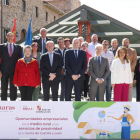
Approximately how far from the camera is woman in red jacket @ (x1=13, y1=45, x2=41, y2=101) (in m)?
5.11

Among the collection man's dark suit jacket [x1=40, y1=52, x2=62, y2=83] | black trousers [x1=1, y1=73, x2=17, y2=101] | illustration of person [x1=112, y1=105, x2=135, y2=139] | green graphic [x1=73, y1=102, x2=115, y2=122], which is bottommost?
illustration of person [x1=112, y1=105, x2=135, y2=139]

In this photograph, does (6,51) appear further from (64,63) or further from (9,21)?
(9,21)

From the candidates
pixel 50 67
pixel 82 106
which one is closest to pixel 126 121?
pixel 82 106

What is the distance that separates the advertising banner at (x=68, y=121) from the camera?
12.5 feet

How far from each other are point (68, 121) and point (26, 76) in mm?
1751

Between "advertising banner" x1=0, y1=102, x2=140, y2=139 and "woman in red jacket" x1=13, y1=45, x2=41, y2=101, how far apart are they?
1335mm

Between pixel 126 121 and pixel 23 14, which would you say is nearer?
pixel 126 121

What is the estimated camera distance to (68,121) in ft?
12.6

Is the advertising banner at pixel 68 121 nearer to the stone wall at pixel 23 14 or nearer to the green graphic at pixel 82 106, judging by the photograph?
the green graphic at pixel 82 106

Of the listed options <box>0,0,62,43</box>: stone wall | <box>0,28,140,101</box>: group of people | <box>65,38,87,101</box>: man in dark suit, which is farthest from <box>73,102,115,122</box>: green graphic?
<box>0,0,62,43</box>: stone wall

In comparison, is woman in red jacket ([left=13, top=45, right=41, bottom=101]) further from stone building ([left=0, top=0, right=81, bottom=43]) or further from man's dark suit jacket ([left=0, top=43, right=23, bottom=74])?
stone building ([left=0, top=0, right=81, bottom=43])

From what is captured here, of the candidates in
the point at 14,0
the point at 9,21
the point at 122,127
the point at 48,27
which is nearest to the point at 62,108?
Answer: the point at 122,127

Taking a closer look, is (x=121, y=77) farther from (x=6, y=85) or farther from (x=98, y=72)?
(x=6, y=85)

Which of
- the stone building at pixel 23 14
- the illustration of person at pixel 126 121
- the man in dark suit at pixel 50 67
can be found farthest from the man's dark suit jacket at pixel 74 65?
the stone building at pixel 23 14
